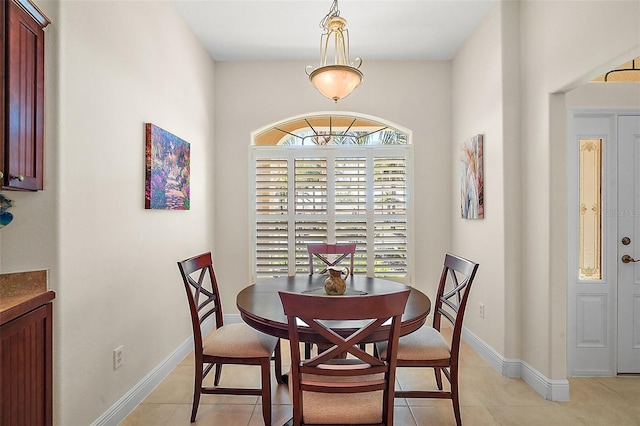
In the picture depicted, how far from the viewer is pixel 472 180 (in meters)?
3.28

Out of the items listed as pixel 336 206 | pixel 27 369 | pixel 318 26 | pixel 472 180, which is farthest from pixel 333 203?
pixel 27 369

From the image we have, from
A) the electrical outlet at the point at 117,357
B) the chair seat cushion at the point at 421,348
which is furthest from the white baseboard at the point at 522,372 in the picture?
the electrical outlet at the point at 117,357

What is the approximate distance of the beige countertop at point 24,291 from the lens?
145 cm

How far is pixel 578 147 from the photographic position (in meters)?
2.70

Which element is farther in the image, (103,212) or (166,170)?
(166,170)

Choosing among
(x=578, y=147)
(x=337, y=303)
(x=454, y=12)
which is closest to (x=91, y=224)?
(x=337, y=303)

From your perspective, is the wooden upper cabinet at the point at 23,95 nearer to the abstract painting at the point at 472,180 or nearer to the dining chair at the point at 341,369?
the dining chair at the point at 341,369

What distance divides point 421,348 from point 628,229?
6.62 feet

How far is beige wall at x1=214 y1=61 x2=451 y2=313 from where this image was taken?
12.9 ft

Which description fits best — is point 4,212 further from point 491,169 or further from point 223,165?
point 491,169

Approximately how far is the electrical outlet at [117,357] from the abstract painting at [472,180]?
300cm

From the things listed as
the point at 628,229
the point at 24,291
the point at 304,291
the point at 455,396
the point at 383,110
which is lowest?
the point at 455,396

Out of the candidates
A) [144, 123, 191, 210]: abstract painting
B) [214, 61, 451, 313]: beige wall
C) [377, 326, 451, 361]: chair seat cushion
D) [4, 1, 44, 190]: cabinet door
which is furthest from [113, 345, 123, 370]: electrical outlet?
[214, 61, 451, 313]: beige wall

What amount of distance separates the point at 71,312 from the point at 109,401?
2.28 feet
